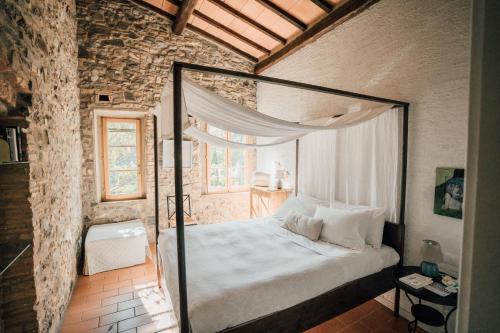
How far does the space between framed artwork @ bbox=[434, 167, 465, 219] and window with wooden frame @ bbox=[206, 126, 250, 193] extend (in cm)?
360

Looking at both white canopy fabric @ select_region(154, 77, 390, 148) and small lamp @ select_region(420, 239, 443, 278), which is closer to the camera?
white canopy fabric @ select_region(154, 77, 390, 148)

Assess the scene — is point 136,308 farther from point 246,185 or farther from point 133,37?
point 133,37

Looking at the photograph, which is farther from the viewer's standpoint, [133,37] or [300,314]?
[133,37]

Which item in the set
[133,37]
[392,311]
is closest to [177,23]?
[133,37]

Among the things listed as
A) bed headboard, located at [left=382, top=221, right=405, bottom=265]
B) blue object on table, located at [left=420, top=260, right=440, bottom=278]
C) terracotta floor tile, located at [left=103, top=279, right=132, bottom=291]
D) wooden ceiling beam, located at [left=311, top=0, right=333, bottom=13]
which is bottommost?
terracotta floor tile, located at [left=103, top=279, right=132, bottom=291]

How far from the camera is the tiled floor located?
7.33 ft

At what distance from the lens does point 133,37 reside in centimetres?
407

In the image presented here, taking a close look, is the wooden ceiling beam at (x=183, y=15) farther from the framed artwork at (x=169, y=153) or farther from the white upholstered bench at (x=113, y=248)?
the white upholstered bench at (x=113, y=248)

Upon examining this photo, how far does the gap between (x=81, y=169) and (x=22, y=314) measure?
2.63m

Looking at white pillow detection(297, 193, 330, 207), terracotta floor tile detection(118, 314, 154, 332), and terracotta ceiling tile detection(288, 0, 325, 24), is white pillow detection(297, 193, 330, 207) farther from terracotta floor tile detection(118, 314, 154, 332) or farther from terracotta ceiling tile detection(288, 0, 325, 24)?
terracotta ceiling tile detection(288, 0, 325, 24)

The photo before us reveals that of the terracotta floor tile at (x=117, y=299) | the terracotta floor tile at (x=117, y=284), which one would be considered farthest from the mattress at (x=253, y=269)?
the terracotta floor tile at (x=117, y=284)

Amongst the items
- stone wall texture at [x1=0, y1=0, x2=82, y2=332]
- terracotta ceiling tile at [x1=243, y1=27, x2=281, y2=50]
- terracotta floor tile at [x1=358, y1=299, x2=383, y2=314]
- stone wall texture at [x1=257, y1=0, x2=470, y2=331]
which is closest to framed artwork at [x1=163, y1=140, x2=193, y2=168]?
stone wall texture at [x1=0, y1=0, x2=82, y2=332]

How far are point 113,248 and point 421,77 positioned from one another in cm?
424

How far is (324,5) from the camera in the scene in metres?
3.11
